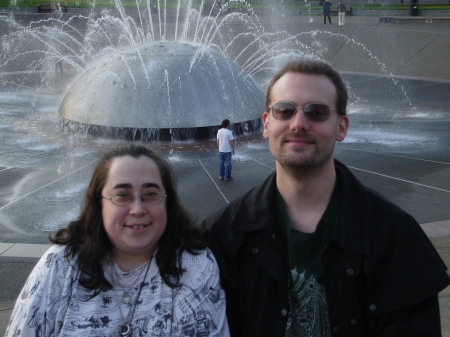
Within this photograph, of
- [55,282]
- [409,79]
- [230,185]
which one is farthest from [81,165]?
[409,79]

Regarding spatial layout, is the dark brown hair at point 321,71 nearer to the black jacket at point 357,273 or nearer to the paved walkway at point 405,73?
the black jacket at point 357,273

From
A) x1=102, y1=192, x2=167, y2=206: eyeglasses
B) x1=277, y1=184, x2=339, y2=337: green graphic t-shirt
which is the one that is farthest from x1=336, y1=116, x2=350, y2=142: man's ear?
x1=102, y1=192, x2=167, y2=206: eyeglasses

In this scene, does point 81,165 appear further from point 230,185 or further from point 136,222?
point 136,222

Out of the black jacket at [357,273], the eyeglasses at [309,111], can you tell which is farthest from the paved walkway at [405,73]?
the eyeglasses at [309,111]

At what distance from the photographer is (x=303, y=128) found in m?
2.35

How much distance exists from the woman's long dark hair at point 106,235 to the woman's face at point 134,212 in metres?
0.04


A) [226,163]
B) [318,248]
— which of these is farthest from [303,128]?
[226,163]

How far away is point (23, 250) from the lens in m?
6.32

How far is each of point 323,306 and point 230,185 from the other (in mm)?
6491

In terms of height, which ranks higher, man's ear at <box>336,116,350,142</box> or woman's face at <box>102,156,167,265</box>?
man's ear at <box>336,116,350,142</box>

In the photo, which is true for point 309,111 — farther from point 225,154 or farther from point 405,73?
point 405,73

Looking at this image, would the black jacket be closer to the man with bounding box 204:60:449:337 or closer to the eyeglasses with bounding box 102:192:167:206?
the man with bounding box 204:60:449:337

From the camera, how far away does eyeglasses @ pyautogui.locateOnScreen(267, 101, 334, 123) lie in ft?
7.77

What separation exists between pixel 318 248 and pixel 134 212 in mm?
773
